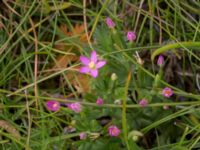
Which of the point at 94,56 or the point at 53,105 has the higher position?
the point at 94,56

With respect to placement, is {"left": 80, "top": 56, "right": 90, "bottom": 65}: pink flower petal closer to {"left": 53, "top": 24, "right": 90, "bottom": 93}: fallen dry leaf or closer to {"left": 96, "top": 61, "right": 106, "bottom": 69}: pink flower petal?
{"left": 96, "top": 61, "right": 106, "bottom": 69}: pink flower petal

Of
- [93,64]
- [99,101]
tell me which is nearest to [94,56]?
[93,64]

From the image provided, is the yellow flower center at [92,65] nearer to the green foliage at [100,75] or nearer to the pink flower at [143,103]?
the green foliage at [100,75]

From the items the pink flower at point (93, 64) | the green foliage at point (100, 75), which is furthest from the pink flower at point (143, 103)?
the pink flower at point (93, 64)

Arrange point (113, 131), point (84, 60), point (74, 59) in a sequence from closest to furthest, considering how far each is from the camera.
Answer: point (113, 131)
point (84, 60)
point (74, 59)

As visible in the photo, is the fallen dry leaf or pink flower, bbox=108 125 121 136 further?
the fallen dry leaf

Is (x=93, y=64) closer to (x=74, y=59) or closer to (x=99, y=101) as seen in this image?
(x=99, y=101)

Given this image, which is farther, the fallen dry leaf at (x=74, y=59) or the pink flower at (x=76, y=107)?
the fallen dry leaf at (x=74, y=59)

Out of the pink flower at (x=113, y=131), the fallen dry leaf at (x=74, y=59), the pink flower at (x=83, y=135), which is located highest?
the fallen dry leaf at (x=74, y=59)

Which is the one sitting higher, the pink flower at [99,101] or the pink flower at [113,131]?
the pink flower at [99,101]

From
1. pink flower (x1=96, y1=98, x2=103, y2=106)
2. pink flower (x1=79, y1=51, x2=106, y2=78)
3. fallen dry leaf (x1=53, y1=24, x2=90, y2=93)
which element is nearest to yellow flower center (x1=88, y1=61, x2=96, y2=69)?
pink flower (x1=79, y1=51, x2=106, y2=78)

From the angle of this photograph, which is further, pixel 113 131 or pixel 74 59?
pixel 74 59
